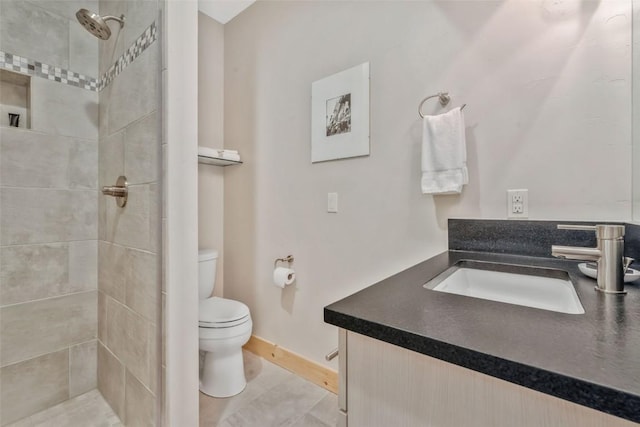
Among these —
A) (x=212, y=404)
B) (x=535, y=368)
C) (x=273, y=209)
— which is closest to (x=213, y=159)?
(x=273, y=209)

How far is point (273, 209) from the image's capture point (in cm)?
200

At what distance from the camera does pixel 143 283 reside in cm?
123

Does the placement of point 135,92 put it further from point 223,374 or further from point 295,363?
point 295,363

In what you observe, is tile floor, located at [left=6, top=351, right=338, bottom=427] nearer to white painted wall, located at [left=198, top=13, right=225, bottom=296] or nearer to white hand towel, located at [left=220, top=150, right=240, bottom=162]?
white painted wall, located at [left=198, top=13, right=225, bottom=296]

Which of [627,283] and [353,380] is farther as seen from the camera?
[627,283]

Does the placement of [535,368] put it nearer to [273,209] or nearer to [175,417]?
[175,417]

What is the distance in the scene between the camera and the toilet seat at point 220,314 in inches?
60.2

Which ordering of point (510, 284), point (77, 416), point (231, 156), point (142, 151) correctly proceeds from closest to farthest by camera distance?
point (510, 284), point (142, 151), point (77, 416), point (231, 156)

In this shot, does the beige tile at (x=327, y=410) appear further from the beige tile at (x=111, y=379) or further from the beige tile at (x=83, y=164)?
the beige tile at (x=83, y=164)

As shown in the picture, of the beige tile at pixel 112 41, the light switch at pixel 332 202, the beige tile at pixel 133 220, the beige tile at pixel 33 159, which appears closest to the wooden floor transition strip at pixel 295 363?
the light switch at pixel 332 202

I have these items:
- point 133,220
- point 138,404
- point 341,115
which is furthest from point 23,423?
point 341,115

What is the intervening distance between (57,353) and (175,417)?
3.06ft

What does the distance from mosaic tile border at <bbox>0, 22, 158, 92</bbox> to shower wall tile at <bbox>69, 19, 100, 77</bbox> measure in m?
0.04

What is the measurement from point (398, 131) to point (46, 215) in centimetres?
188
